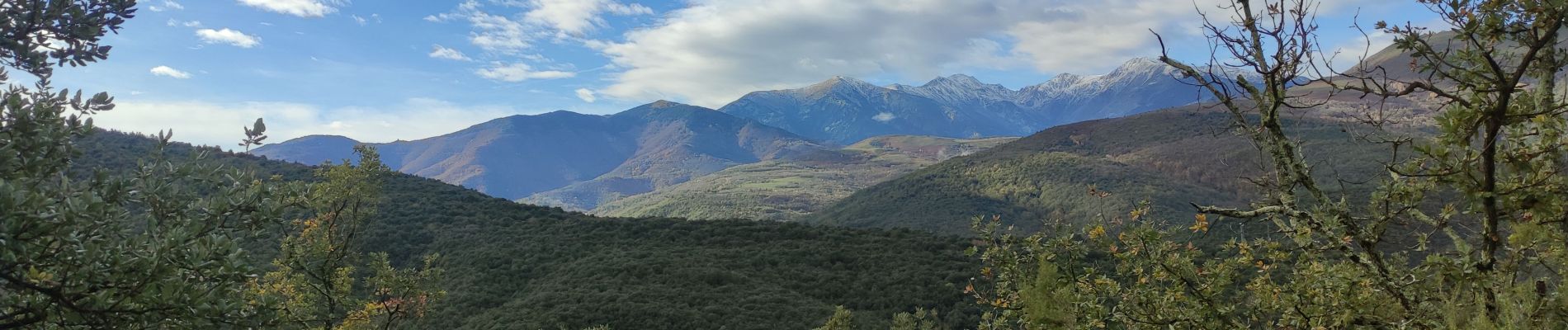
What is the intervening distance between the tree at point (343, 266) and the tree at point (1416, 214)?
35.5ft

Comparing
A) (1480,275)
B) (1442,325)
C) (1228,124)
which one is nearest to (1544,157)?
(1480,275)

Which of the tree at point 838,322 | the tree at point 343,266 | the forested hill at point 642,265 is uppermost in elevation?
the tree at point 343,266

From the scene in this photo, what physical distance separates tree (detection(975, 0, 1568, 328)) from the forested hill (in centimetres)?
2679

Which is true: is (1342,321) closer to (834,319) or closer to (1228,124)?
(1228,124)

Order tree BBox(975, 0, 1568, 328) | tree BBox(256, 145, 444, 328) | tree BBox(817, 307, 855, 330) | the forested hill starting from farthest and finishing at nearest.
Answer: the forested hill < tree BBox(817, 307, 855, 330) < tree BBox(256, 145, 444, 328) < tree BBox(975, 0, 1568, 328)

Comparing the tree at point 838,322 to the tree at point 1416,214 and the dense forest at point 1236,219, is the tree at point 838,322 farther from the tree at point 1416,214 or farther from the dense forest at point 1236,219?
the tree at point 1416,214

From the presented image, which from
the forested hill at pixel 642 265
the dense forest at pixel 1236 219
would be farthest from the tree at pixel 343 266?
the forested hill at pixel 642 265

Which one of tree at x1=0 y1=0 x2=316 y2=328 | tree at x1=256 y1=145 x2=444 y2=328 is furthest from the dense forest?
tree at x1=256 y1=145 x2=444 y2=328

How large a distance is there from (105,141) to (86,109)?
7564cm

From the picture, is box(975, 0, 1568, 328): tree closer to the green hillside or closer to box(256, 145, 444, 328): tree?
box(256, 145, 444, 328): tree

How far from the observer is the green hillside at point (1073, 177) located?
4230 inches

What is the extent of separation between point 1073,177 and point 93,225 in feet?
449

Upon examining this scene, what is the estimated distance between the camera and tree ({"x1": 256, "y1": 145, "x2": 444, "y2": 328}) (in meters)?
11.2

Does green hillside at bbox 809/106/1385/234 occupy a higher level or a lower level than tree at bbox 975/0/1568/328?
lower
